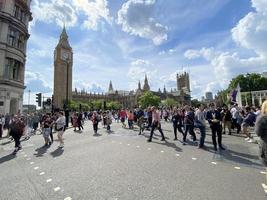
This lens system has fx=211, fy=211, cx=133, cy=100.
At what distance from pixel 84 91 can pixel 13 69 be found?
472 ft

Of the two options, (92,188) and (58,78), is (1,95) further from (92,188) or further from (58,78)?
(58,78)

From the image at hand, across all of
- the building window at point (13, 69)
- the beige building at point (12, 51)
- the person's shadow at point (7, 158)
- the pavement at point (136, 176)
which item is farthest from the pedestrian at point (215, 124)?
the building window at point (13, 69)

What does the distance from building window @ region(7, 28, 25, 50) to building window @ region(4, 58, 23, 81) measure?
2.05m

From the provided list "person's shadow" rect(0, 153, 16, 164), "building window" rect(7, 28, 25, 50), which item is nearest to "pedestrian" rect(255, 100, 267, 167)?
"person's shadow" rect(0, 153, 16, 164)

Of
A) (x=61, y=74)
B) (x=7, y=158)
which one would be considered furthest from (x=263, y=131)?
(x=61, y=74)

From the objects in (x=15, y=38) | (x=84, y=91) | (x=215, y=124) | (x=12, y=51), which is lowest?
(x=215, y=124)

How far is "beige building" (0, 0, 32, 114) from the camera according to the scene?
79.0 ft

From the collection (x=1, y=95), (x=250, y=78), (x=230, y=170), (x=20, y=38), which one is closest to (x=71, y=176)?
(x=230, y=170)

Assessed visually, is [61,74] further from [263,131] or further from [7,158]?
[263,131]

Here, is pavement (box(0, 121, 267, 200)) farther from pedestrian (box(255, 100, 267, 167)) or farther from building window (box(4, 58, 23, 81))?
building window (box(4, 58, 23, 81))

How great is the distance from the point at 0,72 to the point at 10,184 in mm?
22237

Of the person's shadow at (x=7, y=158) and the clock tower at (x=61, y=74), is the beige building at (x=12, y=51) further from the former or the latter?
the clock tower at (x=61, y=74)

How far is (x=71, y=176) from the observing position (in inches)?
236

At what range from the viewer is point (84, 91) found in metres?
168
